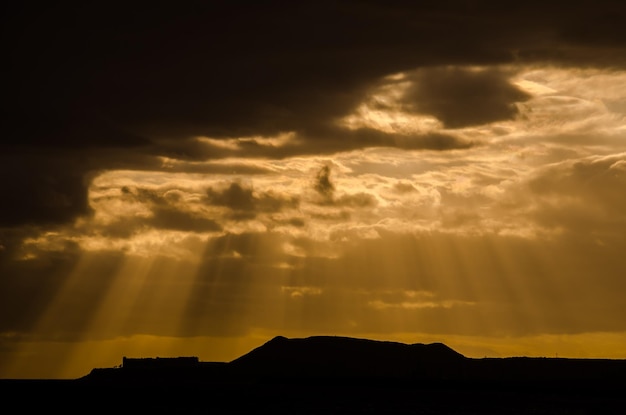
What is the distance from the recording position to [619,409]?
157625 mm

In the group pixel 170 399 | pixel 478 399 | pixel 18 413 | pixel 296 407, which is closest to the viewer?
pixel 18 413

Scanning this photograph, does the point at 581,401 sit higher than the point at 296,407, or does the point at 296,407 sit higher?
the point at 581,401

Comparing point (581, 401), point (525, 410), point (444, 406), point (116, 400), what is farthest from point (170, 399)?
point (581, 401)

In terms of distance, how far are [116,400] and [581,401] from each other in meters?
78.2

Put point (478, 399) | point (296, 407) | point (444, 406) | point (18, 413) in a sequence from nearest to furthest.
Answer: point (18, 413) < point (296, 407) < point (444, 406) < point (478, 399)

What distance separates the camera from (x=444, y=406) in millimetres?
162375

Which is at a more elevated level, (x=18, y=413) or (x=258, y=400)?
(x=258, y=400)

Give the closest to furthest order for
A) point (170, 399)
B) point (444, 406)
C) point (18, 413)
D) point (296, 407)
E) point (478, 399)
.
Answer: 1. point (18, 413)
2. point (296, 407)
3. point (444, 406)
4. point (170, 399)
5. point (478, 399)

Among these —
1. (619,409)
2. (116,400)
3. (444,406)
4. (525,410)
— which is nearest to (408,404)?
(444,406)

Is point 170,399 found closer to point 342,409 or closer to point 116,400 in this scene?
point 116,400

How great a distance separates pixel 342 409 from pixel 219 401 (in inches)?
1115

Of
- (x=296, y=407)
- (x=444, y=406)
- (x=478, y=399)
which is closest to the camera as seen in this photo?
(x=296, y=407)

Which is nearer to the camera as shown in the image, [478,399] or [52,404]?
[52,404]

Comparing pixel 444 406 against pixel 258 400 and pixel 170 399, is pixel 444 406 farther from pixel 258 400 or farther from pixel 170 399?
pixel 170 399
